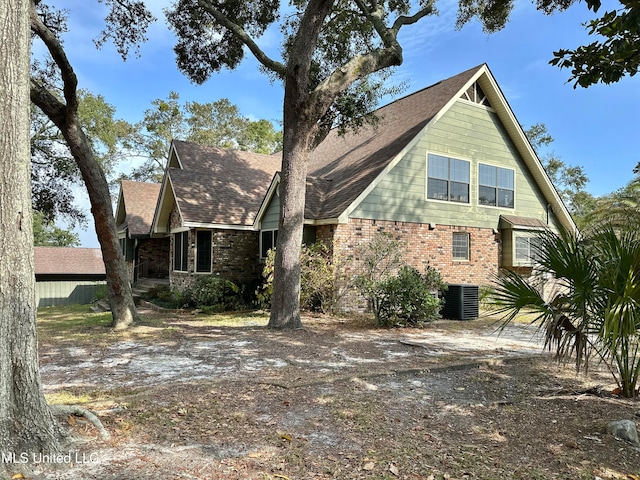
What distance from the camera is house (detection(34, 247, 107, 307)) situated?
988 inches

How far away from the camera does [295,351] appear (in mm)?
8047

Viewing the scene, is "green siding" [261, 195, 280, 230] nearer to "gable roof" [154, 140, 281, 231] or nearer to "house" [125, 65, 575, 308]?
"house" [125, 65, 575, 308]

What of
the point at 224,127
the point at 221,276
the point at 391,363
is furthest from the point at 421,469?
the point at 224,127

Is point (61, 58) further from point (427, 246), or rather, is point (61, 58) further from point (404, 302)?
point (427, 246)

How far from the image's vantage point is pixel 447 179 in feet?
51.8

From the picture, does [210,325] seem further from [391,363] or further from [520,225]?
[520,225]

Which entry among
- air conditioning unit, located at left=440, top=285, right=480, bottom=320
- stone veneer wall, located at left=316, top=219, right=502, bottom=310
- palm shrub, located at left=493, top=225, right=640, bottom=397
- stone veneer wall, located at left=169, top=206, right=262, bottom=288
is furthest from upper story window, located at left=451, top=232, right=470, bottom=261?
palm shrub, located at left=493, top=225, right=640, bottom=397

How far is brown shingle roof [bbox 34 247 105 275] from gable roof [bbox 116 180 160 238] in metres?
7.71

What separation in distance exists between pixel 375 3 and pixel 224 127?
24.6m

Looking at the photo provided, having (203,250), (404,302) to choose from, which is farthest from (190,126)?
(404,302)

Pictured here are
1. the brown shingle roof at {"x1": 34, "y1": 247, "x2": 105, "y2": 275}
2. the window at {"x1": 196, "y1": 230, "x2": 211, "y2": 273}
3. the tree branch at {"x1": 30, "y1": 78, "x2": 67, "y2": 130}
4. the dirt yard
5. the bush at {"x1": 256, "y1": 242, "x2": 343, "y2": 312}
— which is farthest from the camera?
the brown shingle roof at {"x1": 34, "y1": 247, "x2": 105, "y2": 275}

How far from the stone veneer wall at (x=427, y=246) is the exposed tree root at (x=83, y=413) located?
375 inches

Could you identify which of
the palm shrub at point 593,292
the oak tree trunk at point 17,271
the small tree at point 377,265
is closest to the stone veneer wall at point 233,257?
the small tree at point 377,265

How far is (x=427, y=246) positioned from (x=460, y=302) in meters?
2.84
